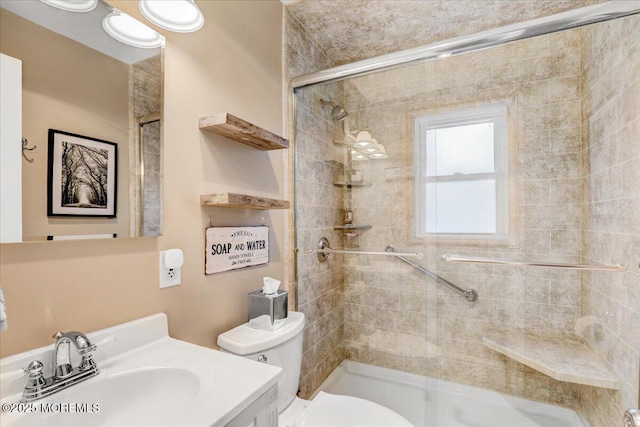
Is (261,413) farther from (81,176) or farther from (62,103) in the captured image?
(62,103)

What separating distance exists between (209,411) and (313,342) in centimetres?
131

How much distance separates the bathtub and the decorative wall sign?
1.08 meters

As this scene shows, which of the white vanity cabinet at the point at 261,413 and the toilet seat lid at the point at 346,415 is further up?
the white vanity cabinet at the point at 261,413

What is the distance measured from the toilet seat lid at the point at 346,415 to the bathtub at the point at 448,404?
0.54m

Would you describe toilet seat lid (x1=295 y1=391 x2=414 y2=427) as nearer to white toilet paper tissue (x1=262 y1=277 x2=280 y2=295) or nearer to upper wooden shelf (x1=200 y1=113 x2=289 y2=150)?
white toilet paper tissue (x1=262 y1=277 x2=280 y2=295)

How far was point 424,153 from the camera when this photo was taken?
1787 mm

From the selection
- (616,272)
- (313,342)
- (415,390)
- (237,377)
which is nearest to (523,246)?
(616,272)

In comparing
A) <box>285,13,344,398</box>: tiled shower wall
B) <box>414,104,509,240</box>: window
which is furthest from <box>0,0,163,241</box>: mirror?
<box>414,104,509,240</box>: window

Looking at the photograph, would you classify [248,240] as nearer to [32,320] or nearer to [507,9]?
[32,320]

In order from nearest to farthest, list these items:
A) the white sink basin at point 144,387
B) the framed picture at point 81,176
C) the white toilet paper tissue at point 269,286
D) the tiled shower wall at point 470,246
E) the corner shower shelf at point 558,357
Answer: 1. the white sink basin at point 144,387
2. the framed picture at point 81,176
3. the white toilet paper tissue at point 269,286
4. the corner shower shelf at point 558,357
5. the tiled shower wall at point 470,246

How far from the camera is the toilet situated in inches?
43.9

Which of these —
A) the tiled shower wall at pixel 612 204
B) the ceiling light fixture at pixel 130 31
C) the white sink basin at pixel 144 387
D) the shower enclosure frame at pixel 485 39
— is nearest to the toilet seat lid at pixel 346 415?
the white sink basin at pixel 144 387

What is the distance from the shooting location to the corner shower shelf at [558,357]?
1435 mm

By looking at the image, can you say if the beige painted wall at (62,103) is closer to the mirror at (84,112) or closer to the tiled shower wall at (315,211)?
the mirror at (84,112)
